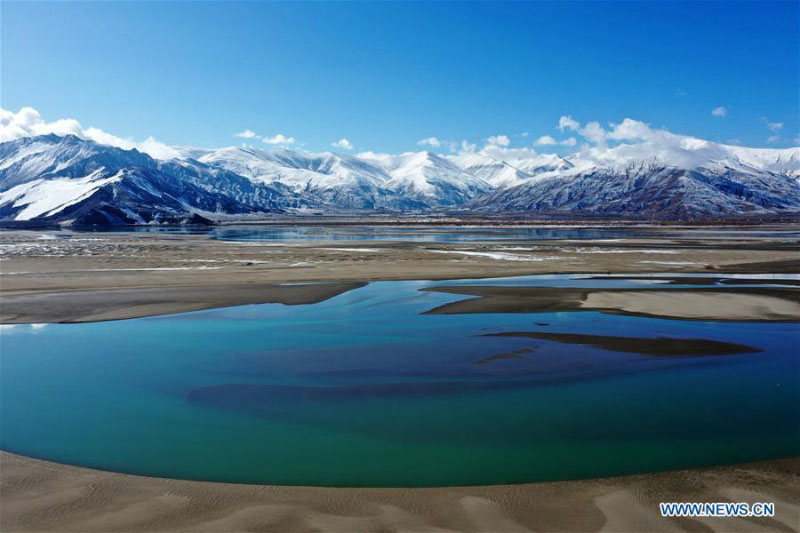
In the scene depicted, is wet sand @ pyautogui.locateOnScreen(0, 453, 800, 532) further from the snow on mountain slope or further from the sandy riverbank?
the snow on mountain slope

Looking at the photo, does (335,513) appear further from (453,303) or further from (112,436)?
(453,303)

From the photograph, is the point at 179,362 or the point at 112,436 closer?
the point at 112,436

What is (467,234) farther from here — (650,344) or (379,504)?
(379,504)

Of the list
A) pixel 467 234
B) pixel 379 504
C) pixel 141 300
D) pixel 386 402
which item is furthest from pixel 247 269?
pixel 467 234

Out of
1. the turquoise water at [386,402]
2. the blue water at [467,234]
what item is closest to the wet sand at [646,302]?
the turquoise water at [386,402]

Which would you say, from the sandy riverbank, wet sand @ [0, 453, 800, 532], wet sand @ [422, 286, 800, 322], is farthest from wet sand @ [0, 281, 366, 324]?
wet sand @ [0, 453, 800, 532]

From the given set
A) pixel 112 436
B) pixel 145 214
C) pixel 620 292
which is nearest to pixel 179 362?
pixel 112 436
